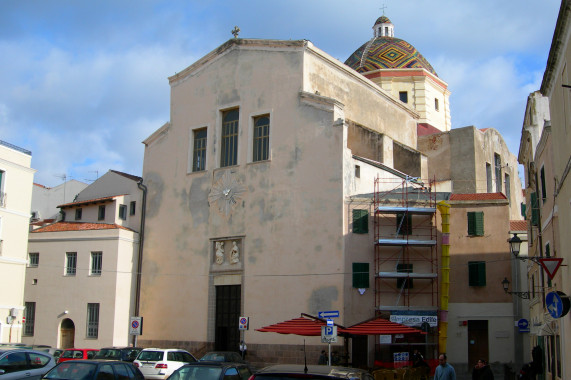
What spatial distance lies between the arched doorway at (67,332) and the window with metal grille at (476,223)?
2006 centimetres

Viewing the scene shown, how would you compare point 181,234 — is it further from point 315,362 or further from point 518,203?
point 518,203

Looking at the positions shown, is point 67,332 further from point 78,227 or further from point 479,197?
point 479,197

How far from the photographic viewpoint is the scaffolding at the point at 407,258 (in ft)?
94.7

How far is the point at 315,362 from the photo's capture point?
28484mm

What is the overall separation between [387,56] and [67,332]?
95.6 feet

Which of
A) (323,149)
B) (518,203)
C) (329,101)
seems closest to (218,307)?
(323,149)

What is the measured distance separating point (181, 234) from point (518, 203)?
22.2 metres

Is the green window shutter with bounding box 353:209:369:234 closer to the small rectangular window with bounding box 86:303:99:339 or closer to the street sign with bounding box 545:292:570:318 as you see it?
the small rectangular window with bounding box 86:303:99:339

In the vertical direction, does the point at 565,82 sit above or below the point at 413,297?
above

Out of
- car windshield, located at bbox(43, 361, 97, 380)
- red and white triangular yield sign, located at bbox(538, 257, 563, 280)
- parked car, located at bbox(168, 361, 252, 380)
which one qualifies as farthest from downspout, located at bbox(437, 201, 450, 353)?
car windshield, located at bbox(43, 361, 97, 380)

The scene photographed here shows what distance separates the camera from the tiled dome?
4844cm

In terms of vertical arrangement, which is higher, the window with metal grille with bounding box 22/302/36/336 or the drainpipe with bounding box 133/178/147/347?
the drainpipe with bounding box 133/178/147/347

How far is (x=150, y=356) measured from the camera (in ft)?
76.6

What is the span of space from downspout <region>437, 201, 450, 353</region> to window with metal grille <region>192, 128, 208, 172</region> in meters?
12.9
